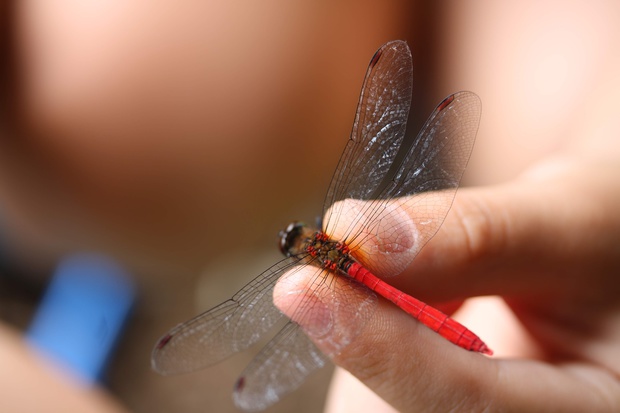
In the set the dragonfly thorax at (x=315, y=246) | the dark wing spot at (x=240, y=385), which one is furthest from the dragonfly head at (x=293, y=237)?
the dark wing spot at (x=240, y=385)

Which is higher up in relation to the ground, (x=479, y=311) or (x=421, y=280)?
(x=421, y=280)

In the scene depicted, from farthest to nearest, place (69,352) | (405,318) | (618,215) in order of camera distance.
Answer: (69,352) < (618,215) < (405,318)

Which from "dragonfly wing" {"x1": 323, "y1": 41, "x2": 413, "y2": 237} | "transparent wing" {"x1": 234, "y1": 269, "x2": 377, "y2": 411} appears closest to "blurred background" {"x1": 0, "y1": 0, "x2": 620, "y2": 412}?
"dragonfly wing" {"x1": 323, "y1": 41, "x2": 413, "y2": 237}

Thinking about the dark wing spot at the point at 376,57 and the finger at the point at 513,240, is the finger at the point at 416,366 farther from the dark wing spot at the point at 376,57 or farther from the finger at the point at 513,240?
the dark wing spot at the point at 376,57

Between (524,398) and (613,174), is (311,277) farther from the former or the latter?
(613,174)

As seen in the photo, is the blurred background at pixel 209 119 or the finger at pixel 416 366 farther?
the blurred background at pixel 209 119

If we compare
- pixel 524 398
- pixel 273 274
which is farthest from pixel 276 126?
pixel 524 398

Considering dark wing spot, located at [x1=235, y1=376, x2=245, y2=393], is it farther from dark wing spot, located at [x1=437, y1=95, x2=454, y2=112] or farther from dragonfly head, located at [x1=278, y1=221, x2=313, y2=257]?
dark wing spot, located at [x1=437, y1=95, x2=454, y2=112]
